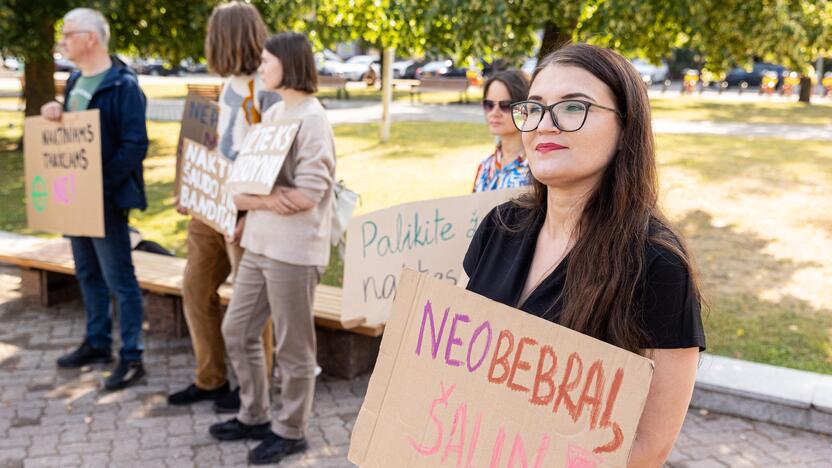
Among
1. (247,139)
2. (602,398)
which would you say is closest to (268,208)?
(247,139)

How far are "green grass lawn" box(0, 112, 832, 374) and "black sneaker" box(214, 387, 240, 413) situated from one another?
2427mm

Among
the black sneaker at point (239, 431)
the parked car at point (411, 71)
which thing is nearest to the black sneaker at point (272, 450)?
the black sneaker at point (239, 431)

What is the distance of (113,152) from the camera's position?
16.4ft

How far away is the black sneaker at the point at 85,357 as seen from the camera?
5.34 meters

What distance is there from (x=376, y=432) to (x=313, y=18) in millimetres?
6141

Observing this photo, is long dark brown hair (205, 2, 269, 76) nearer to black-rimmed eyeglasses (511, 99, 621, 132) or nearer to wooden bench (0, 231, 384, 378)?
wooden bench (0, 231, 384, 378)

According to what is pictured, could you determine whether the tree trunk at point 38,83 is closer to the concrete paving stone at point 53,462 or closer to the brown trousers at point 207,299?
the brown trousers at point 207,299

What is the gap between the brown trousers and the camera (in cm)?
465

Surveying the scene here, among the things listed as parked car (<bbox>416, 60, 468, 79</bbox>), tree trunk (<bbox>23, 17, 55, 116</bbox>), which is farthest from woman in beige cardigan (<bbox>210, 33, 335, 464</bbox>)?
parked car (<bbox>416, 60, 468, 79</bbox>)

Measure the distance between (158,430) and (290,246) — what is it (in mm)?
1453

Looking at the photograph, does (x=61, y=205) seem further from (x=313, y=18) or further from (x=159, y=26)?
(x=159, y=26)

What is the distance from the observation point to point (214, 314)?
15.8 feet

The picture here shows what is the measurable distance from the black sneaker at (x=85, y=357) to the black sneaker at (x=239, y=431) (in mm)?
1436

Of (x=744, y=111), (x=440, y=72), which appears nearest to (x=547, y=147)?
(x=744, y=111)
